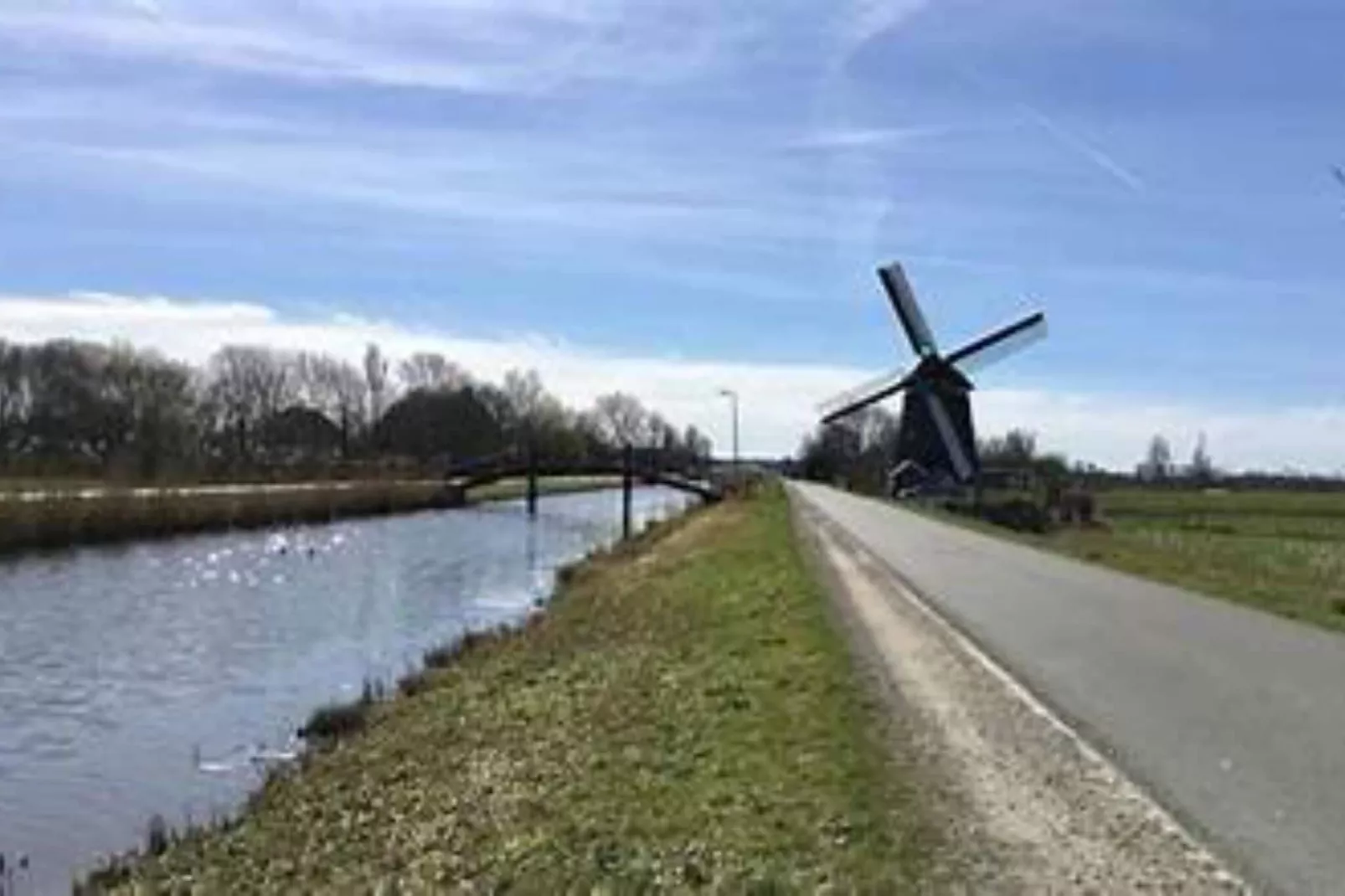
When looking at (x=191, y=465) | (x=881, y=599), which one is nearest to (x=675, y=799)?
(x=881, y=599)

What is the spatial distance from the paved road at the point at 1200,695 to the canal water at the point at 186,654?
26.7 feet

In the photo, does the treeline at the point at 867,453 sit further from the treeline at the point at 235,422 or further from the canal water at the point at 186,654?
the canal water at the point at 186,654

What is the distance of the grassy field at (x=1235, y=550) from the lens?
33312mm

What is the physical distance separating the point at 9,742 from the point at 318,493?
75.5 m

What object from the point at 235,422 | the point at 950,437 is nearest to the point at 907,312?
the point at 950,437

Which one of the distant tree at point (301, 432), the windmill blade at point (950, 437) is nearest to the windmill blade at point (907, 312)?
the windmill blade at point (950, 437)

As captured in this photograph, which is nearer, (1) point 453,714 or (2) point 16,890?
(2) point 16,890

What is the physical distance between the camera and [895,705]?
1723 cm

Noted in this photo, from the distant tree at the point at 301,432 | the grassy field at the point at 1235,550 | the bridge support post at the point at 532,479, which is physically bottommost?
the grassy field at the point at 1235,550

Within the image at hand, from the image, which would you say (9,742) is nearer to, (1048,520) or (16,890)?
(16,890)

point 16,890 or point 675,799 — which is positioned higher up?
point 675,799

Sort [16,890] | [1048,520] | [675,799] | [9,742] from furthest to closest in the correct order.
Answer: [1048,520]
[9,742]
[16,890]
[675,799]

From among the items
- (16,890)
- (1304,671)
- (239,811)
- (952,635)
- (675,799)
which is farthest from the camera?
(952,635)

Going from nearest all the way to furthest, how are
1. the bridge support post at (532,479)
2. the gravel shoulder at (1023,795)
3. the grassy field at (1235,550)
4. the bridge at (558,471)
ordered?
the gravel shoulder at (1023,795) < the grassy field at (1235,550) < the bridge support post at (532,479) < the bridge at (558,471)
